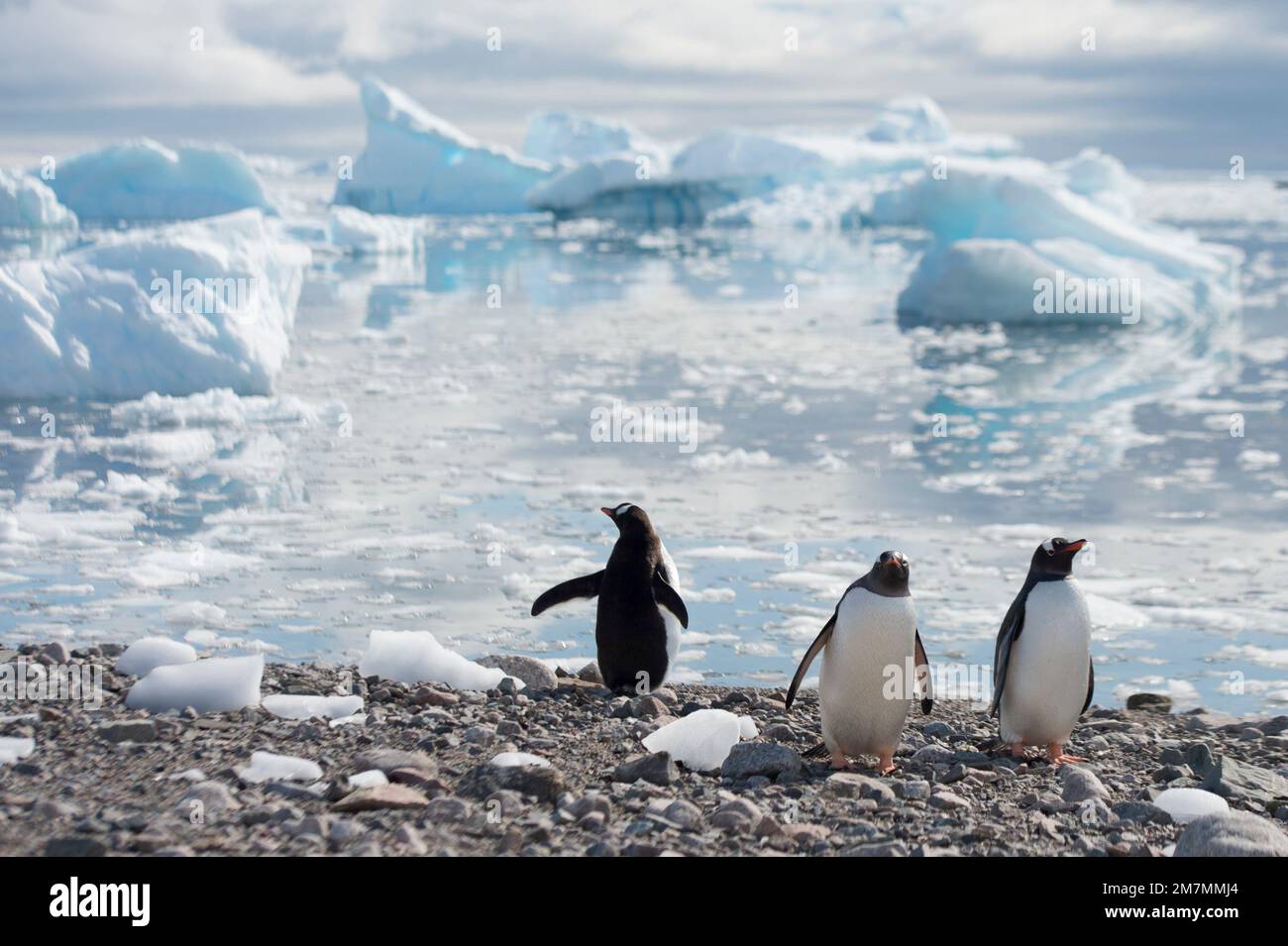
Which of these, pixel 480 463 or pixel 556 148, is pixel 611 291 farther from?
pixel 556 148

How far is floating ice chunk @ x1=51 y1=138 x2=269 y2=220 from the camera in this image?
3123 centimetres

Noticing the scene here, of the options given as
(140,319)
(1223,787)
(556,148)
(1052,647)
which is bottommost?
(1223,787)

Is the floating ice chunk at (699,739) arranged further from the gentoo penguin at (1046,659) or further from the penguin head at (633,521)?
the penguin head at (633,521)

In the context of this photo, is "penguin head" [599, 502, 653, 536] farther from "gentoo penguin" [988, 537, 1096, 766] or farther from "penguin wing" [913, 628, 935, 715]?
"gentoo penguin" [988, 537, 1096, 766]

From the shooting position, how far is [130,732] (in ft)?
10.6

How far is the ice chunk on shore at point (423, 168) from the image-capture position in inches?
1464

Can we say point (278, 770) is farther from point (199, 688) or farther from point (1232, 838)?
point (1232, 838)

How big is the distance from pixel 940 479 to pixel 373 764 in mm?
5534

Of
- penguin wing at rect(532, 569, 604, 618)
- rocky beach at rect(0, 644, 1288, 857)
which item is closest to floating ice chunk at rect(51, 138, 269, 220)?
penguin wing at rect(532, 569, 604, 618)

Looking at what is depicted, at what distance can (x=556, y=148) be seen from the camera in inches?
2340

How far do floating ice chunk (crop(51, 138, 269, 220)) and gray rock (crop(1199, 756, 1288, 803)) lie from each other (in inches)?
1206

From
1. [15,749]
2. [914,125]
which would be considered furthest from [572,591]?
[914,125]
